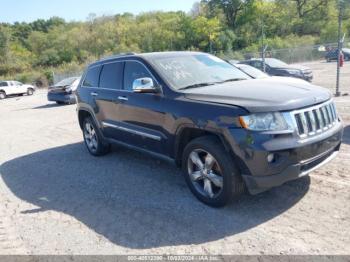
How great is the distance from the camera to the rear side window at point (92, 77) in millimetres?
6228

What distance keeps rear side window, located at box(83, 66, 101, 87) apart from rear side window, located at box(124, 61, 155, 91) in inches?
42.7

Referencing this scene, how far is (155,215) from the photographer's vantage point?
4012 millimetres

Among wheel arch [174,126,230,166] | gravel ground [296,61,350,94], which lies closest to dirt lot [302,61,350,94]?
gravel ground [296,61,350,94]

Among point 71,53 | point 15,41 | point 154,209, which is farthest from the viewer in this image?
point 15,41

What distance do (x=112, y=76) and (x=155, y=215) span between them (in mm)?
2641

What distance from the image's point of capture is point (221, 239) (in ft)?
11.1

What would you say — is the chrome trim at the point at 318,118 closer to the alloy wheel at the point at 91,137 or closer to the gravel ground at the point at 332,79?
the alloy wheel at the point at 91,137

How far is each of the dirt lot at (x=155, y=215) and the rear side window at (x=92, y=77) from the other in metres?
1.54

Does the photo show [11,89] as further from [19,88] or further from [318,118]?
[318,118]

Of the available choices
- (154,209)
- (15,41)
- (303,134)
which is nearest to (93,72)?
(154,209)

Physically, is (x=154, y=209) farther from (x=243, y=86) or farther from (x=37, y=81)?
(x=37, y=81)

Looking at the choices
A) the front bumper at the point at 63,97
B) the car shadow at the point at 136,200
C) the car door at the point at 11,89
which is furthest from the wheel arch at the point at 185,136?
the car door at the point at 11,89

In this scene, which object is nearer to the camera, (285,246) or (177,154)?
(285,246)

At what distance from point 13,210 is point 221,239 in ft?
9.41
